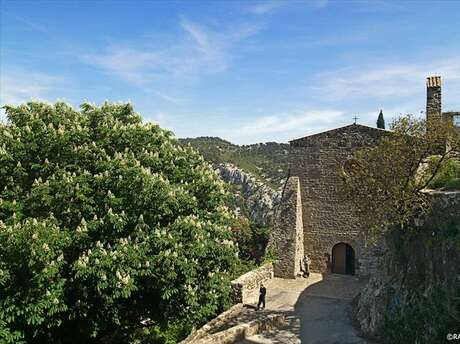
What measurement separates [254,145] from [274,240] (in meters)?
73.8

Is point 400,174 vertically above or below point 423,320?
above

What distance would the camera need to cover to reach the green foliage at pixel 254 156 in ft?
230

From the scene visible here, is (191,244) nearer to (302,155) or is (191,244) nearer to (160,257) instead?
(160,257)

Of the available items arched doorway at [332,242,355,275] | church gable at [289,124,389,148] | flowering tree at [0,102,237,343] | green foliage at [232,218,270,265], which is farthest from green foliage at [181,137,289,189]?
flowering tree at [0,102,237,343]

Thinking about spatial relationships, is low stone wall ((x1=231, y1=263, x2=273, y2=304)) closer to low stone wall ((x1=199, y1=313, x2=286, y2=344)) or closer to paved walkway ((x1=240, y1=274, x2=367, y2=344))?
paved walkway ((x1=240, y1=274, x2=367, y2=344))

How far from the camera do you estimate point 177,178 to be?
14477mm

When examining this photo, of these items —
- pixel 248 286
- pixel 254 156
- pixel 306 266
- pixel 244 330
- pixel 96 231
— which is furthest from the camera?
pixel 254 156

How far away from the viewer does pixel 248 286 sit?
67.3 ft

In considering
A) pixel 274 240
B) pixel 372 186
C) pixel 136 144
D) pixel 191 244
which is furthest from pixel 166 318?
pixel 274 240

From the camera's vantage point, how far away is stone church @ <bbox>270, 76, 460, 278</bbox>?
78.4 feet

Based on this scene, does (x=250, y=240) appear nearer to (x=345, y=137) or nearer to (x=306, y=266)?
(x=306, y=266)

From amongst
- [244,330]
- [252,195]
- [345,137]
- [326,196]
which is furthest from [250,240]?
[252,195]

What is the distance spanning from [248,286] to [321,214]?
7.09 metres

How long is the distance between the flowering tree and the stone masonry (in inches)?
392
